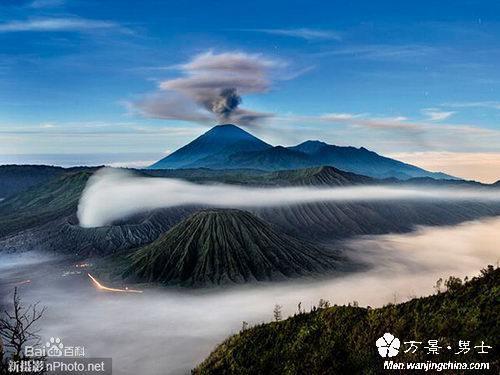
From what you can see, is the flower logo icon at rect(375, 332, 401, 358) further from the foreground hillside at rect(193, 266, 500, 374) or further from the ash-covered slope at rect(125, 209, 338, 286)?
the ash-covered slope at rect(125, 209, 338, 286)

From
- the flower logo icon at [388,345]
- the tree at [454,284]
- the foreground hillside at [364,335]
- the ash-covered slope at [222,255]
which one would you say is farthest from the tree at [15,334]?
the ash-covered slope at [222,255]

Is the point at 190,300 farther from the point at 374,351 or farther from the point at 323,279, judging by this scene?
the point at 374,351

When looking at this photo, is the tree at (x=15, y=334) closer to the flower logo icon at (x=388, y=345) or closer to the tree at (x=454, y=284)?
the flower logo icon at (x=388, y=345)

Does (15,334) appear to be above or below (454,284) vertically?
below

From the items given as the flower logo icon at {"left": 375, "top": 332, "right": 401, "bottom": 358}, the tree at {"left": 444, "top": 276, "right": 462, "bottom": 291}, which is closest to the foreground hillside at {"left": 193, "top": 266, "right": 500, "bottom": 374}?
the tree at {"left": 444, "top": 276, "right": 462, "bottom": 291}

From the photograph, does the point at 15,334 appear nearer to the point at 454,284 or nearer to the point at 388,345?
the point at 388,345

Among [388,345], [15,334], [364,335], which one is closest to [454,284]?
[364,335]
